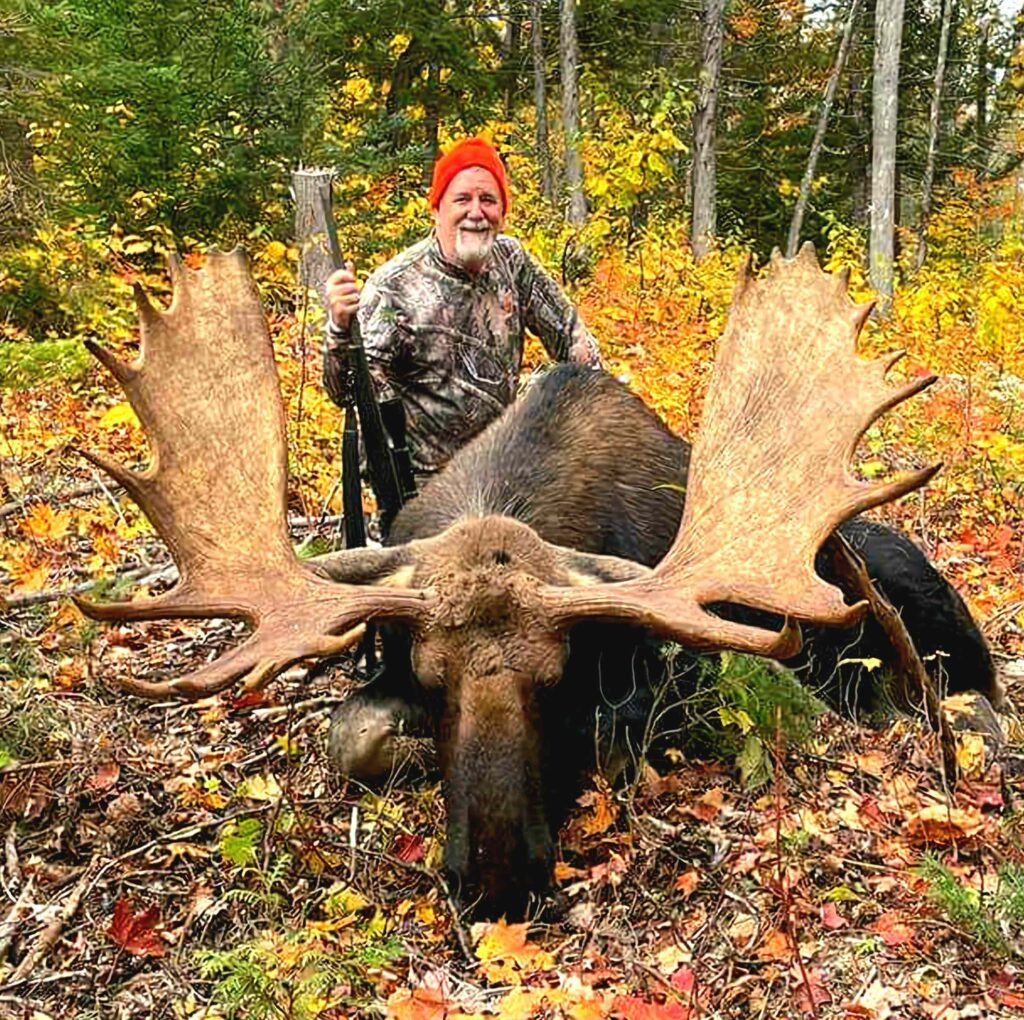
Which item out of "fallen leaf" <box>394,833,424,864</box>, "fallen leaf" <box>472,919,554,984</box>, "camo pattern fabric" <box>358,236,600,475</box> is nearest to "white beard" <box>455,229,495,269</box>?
"camo pattern fabric" <box>358,236,600,475</box>

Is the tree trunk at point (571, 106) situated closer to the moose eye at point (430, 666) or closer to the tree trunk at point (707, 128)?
the tree trunk at point (707, 128)

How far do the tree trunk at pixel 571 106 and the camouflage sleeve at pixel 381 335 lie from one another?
40.4 ft

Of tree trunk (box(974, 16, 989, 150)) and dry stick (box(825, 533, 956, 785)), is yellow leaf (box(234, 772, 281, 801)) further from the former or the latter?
tree trunk (box(974, 16, 989, 150))

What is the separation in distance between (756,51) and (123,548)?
22.6m

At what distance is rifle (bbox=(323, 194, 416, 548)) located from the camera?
513cm

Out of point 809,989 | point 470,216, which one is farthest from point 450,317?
point 809,989

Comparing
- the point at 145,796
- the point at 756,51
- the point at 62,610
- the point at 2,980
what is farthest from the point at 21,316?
the point at 756,51

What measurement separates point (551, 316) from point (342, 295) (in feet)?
6.53

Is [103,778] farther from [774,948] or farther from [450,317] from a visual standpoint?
[450,317]

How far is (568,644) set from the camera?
367 cm

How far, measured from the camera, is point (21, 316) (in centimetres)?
1105

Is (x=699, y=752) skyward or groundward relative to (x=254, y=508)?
groundward

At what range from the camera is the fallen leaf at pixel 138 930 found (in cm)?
346

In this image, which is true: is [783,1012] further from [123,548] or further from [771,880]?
[123,548]
